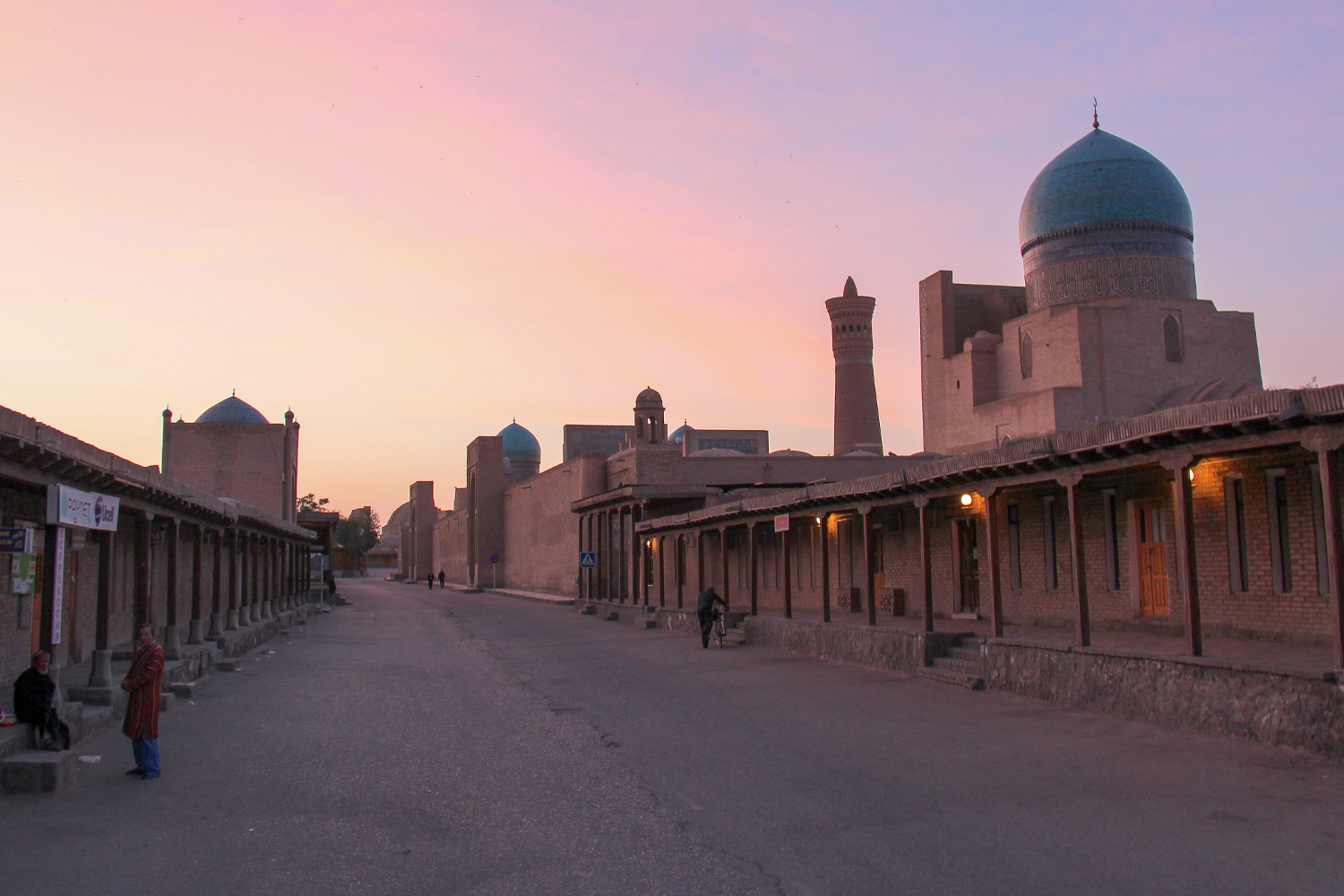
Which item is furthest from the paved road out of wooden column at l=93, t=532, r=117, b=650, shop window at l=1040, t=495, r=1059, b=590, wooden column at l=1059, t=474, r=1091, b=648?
shop window at l=1040, t=495, r=1059, b=590

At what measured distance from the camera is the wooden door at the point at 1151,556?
51.8ft

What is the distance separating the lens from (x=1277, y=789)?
816 centimetres

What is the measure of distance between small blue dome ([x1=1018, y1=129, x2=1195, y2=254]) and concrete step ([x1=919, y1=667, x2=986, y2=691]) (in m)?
29.1

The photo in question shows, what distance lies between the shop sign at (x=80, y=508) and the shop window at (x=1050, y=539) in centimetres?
1401

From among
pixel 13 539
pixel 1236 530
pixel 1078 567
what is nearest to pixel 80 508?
pixel 13 539

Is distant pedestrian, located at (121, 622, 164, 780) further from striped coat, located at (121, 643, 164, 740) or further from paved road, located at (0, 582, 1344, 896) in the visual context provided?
paved road, located at (0, 582, 1344, 896)

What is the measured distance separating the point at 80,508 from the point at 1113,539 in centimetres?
1409

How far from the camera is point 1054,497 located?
1816 centimetres

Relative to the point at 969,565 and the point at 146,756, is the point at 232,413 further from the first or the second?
the point at 146,756

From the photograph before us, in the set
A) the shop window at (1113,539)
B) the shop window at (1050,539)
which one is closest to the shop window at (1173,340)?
the shop window at (1050,539)

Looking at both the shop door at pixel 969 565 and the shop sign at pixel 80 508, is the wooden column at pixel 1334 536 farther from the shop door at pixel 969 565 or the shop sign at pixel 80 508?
the shop sign at pixel 80 508

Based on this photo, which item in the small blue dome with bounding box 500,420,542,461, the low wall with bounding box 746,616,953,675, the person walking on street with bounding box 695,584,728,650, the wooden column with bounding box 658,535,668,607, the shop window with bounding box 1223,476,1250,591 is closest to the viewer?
the shop window with bounding box 1223,476,1250,591

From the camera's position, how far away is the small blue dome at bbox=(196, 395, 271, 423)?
56500 mm

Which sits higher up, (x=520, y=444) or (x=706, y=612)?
(x=520, y=444)
